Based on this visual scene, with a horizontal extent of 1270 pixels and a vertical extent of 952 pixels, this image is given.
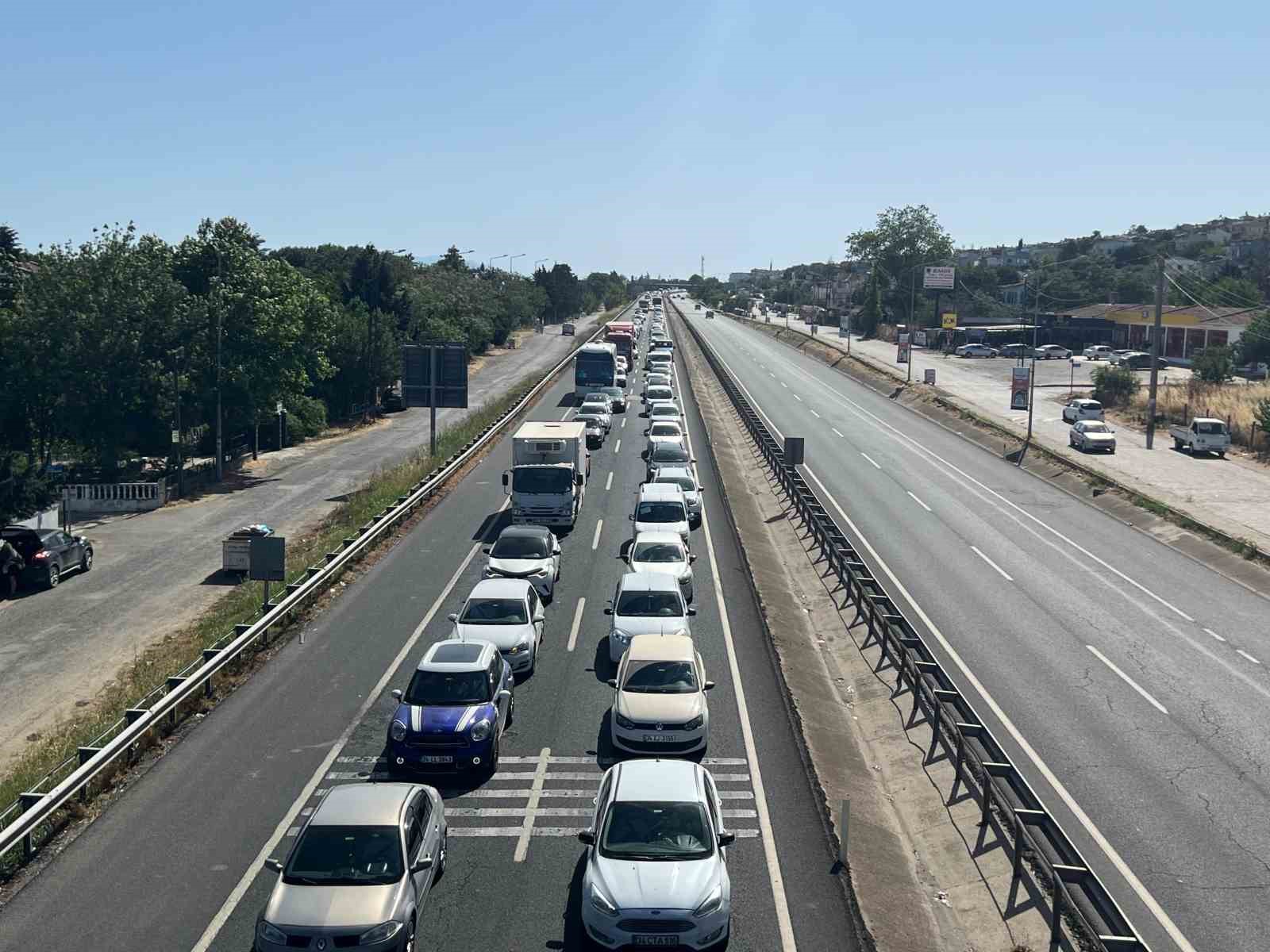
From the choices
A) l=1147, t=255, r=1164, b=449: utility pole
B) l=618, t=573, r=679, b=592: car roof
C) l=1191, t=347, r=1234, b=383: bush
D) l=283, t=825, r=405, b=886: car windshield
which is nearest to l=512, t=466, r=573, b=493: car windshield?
l=618, t=573, r=679, b=592: car roof

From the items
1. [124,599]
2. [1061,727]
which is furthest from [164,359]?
[1061,727]

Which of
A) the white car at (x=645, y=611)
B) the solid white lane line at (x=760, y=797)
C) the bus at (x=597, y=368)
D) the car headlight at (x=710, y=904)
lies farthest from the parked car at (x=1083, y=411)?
the car headlight at (x=710, y=904)

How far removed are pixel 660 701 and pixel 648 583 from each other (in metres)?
5.84

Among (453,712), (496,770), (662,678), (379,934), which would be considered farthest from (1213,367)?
(379,934)

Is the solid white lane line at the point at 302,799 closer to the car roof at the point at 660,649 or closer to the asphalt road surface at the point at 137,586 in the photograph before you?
the car roof at the point at 660,649

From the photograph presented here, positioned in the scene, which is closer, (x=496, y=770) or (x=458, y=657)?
(x=496, y=770)

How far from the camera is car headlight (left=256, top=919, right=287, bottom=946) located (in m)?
11.2

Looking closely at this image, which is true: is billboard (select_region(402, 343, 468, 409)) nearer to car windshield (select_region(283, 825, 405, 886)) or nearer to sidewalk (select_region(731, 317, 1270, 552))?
sidewalk (select_region(731, 317, 1270, 552))

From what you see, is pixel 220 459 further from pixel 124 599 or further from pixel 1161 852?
pixel 1161 852

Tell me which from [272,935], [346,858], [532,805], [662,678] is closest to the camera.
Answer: [272,935]

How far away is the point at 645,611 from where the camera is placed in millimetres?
22906

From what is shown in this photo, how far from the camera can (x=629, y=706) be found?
17.8m

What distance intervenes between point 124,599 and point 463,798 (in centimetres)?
1826

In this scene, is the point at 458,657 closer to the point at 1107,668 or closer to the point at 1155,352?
the point at 1107,668
